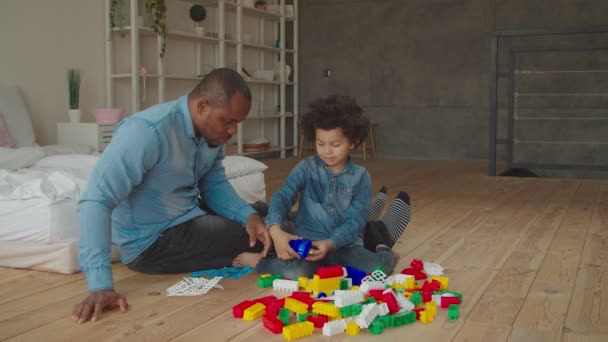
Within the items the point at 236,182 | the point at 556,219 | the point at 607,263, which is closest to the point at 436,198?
the point at 556,219

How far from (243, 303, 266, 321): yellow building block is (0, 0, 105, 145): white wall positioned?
3.41 metres

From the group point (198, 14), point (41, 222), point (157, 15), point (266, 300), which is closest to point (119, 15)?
point (157, 15)

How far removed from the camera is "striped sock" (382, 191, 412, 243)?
8.61 feet

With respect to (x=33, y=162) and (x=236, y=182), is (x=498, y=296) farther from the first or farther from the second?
(x=33, y=162)

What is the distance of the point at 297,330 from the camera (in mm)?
1604

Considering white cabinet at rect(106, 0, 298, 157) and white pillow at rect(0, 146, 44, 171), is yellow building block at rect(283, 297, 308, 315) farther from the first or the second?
white cabinet at rect(106, 0, 298, 157)

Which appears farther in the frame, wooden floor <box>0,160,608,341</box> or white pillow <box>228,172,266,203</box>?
white pillow <box>228,172,266,203</box>

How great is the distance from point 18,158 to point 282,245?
5.43ft

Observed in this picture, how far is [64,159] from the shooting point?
311 cm

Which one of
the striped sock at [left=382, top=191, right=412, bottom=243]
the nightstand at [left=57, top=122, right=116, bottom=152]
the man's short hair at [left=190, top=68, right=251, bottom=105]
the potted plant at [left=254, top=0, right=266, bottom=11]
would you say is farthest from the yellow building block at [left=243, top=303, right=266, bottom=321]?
the potted plant at [left=254, top=0, right=266, bottom=11]

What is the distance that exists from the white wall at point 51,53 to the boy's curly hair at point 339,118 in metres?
3.01

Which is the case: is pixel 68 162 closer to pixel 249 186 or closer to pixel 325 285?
pixel 249 186

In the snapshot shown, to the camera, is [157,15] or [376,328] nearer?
[376,328]

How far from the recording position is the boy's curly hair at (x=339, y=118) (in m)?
2.24
